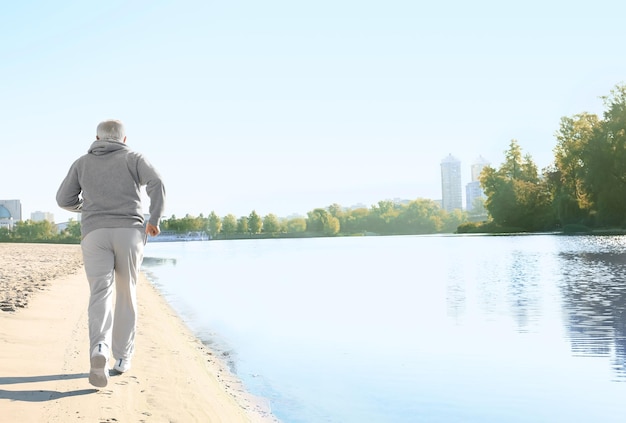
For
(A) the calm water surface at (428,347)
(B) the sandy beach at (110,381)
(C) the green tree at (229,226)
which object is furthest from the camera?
(C) the green tree at (229,226)

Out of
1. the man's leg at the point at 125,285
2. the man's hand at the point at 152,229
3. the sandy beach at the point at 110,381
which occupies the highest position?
the man's hand at the point at 152,229

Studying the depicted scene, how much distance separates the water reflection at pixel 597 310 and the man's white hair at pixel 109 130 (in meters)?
5.40

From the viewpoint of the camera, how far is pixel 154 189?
16.3 feet

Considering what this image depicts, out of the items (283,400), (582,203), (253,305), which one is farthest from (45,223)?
(283,400)

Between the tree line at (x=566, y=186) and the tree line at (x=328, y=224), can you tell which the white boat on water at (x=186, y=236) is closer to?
the tree line at (x=328, y=224)

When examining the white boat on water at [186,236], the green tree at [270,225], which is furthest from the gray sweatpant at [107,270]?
the green tree at [270,225]

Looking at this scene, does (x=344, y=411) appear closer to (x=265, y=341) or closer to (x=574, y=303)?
(x=265, y=341)

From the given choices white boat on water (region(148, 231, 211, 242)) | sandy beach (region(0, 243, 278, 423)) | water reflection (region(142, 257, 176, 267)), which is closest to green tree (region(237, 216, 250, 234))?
white boat on water (region(148, 231, 211, 242))

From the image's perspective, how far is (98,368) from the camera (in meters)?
4.54

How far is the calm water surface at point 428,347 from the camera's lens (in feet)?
18.5

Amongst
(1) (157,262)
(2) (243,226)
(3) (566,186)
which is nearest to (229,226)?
(2) (243,226)

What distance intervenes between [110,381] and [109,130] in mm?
2007

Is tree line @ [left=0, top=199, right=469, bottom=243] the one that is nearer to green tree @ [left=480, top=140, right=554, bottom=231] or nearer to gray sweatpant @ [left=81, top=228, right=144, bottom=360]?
green tree @ [left=480, top=140, right=554, bottom=231]

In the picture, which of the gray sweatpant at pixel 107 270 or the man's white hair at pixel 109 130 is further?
the man's white hair at pixel 109 130
